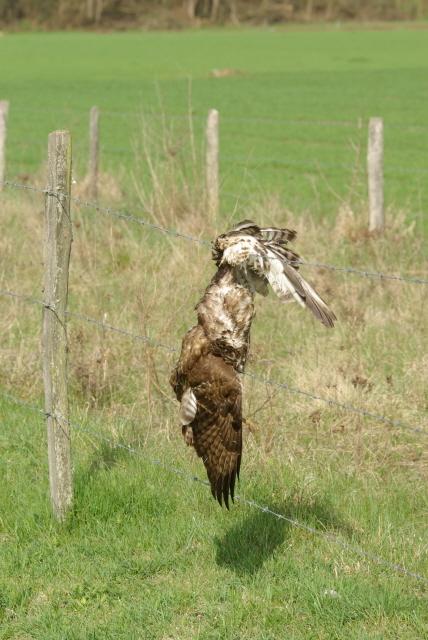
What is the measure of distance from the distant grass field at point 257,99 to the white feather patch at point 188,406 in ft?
16.2

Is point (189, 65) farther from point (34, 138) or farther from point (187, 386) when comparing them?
point (187, 386)

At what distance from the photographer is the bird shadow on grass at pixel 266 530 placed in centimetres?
552

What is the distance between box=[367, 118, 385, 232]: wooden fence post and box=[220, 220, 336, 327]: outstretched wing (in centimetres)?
875

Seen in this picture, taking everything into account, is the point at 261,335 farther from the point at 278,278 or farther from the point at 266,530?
the point at 278,278

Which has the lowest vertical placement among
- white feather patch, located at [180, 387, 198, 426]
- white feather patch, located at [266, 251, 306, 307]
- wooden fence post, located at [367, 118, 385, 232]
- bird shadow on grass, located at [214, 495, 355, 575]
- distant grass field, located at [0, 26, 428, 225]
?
bird shadow on grass, located at [214, 495, 355, 575]

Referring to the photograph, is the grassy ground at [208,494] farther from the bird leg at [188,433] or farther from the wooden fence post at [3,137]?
the wooden fence post at [3,137]

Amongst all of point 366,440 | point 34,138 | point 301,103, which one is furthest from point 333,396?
point 301,103

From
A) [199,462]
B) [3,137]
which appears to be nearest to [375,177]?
[3,137]

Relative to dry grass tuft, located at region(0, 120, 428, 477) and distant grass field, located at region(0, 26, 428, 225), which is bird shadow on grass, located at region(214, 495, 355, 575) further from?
distant grass field, located at region(0, 26, 428, 225)

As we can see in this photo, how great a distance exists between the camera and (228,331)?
4844mm

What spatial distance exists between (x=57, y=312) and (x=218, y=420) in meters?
1.26

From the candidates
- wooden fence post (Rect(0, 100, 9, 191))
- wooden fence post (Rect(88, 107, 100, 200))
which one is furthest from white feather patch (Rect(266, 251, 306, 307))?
wooden fence post (Rect(0, 100, 9, 191))

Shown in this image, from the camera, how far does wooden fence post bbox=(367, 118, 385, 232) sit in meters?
13.6

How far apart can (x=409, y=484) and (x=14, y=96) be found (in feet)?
122
